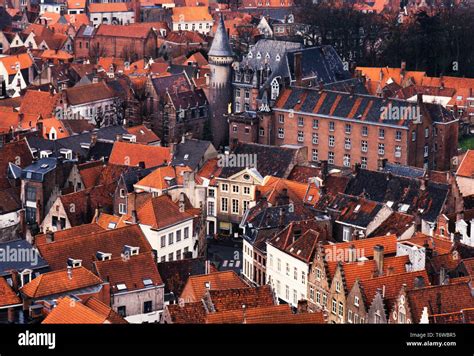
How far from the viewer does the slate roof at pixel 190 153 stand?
2392 inches

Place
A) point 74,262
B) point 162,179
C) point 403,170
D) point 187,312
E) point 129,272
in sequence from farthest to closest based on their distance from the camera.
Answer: point 403,170, point 162,179, point 74,262, point 129,272, point 187,312

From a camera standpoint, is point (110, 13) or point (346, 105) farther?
point (110, 13)

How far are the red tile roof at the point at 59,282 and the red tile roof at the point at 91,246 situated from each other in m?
2.50

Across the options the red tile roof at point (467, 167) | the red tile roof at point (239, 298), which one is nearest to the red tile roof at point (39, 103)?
the red tile roof at point (467, 167)

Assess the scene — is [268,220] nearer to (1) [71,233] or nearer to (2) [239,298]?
(1) [71,233]

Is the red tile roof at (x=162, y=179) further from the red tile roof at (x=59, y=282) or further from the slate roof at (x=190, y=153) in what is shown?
the red tile roof at (x=59, y=282)

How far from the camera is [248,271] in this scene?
49844mm

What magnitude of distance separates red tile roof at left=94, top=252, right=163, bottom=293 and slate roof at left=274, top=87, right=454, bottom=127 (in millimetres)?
30393

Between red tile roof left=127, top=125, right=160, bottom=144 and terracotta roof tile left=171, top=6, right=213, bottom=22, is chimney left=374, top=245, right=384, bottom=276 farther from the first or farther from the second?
terracotta roof tile left=171, top=6, right=213, bottom=22

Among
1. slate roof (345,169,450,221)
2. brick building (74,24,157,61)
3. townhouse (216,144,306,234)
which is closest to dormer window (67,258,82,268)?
slate roof (345,169,450,221)

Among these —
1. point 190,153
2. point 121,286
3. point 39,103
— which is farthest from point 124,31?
point 121,286

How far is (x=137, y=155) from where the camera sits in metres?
63.1

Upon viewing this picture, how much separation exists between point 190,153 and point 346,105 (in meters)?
13.8

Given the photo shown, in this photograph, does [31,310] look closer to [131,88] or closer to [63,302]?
[63,302]
